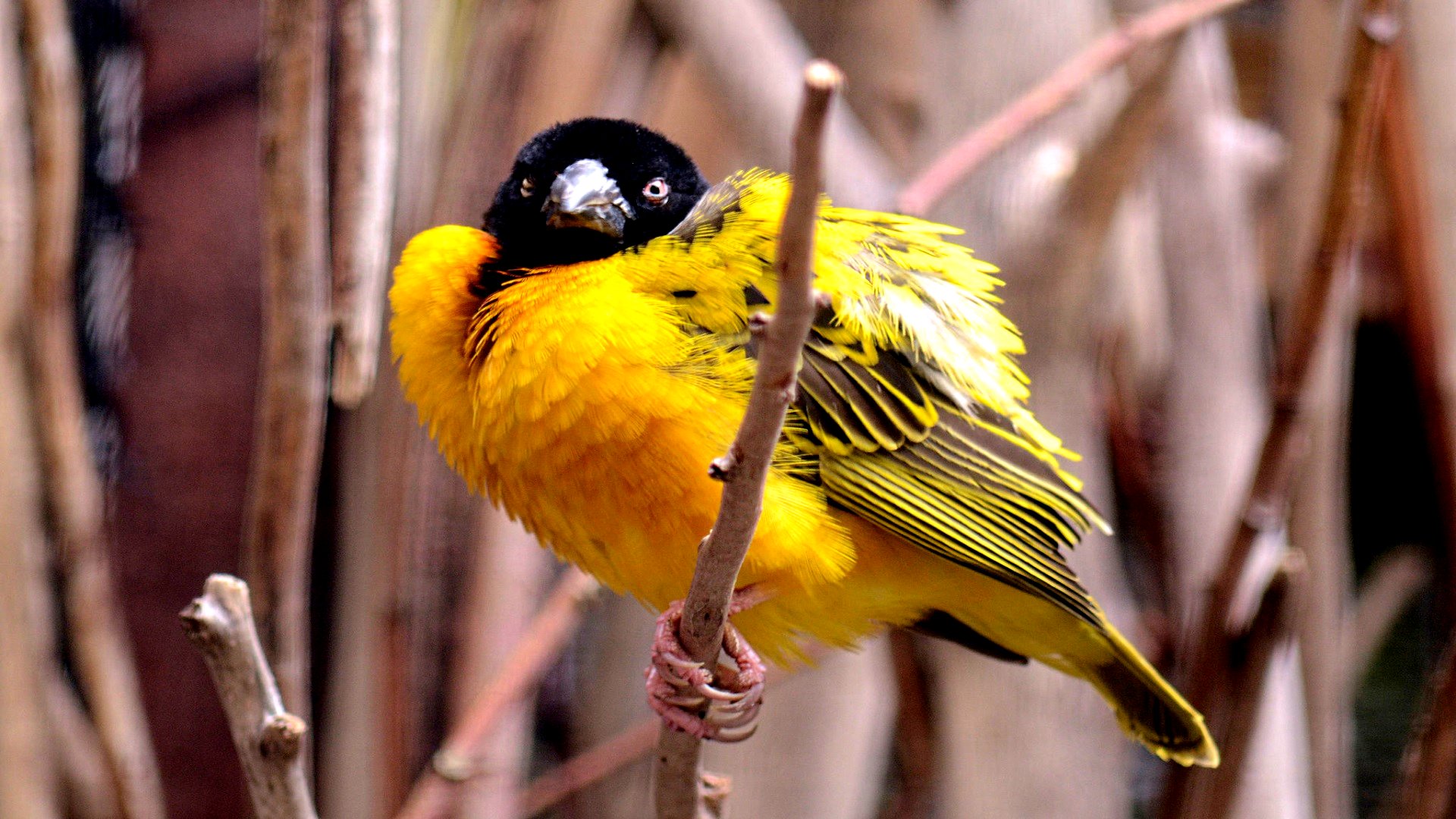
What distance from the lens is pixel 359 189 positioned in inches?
51.1

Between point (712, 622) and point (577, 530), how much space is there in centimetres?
35

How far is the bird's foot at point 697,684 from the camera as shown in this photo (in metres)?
1.31

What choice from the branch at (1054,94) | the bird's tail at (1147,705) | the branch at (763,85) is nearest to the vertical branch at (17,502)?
the branch at (763,85)

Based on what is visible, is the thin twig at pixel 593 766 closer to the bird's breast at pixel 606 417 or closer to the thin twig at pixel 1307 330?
the bird's breast at pixel 606 417

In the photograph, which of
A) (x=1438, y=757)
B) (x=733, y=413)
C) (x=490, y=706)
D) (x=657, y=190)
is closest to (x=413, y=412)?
(x=490, y=706)

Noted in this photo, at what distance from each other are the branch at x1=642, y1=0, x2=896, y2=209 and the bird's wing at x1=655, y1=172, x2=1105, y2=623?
454mm

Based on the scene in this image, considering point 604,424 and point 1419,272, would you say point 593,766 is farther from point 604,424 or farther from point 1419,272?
point 1419,272

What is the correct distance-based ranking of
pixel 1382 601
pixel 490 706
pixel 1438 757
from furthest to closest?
pixel 1382 601
pixel 490 706
pixel 1438 757

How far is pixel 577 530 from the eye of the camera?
1419mm

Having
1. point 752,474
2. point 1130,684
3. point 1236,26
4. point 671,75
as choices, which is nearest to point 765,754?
point 1130,684

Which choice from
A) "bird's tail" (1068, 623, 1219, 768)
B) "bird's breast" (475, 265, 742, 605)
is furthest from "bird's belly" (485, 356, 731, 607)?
"bird's tail" (1068, 623, 1219, 768)

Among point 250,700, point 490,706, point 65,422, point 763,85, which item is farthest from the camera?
point 763,85

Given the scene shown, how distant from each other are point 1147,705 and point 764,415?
3.49 ft

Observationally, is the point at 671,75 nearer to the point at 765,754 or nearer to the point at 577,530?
the point at 765,754
